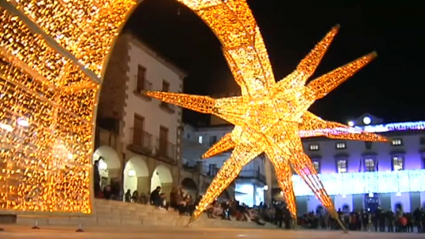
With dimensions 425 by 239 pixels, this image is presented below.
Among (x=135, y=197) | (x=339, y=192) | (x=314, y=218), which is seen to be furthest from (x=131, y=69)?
(x=339, y=192)

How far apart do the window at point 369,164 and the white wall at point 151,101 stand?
25.2 metres

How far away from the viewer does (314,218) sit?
85.3 ft

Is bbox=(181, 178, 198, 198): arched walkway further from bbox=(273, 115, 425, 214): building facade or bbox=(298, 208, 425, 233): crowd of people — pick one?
bbox=(273, 115, 425, 214): building facade

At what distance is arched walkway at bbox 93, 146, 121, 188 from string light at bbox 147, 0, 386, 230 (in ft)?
35.0

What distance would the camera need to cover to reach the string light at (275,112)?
36.4ft

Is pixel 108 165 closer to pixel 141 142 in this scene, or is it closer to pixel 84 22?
Answer: pixel 141 142

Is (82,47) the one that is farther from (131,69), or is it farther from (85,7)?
(131,69)

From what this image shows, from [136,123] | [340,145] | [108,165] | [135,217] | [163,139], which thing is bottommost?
[135,217]

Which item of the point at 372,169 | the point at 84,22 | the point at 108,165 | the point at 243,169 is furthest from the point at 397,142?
the point at 84,22

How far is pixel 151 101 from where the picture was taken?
26219mm

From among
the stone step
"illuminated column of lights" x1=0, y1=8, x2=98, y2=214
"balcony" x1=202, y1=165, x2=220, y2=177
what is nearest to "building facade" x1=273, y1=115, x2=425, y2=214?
"balcony" x1=202, y1=165, x2=220, y2=177

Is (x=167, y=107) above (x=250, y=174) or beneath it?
above

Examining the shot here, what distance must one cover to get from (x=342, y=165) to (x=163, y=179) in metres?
26.4

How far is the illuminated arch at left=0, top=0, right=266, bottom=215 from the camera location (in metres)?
3.76
